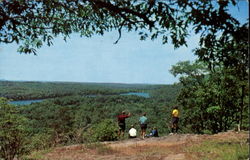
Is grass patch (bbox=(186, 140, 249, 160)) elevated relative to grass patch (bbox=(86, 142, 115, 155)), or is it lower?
elevated

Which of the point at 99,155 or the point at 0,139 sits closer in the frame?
the point at 0,139

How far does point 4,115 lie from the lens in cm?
1017

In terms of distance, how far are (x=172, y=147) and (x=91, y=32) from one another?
6.86m

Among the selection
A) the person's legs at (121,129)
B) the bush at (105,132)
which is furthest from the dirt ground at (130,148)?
the bush at (105,132)

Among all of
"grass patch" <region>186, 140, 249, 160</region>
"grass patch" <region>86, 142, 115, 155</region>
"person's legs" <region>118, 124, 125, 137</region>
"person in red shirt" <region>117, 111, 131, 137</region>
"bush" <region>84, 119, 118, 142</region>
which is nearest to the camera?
"grass patch" <region>186, 140, 249, 160</region>

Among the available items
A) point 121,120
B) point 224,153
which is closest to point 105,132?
point 121,120

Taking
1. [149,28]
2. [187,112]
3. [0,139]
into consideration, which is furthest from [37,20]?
[187,112]

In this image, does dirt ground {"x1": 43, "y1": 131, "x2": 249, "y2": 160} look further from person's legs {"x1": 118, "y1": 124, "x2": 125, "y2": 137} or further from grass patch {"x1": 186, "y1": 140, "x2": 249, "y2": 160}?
grass patch {"x1": 186, "y1": 140, "x2": 249, "y2": 160}

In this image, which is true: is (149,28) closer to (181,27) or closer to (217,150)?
(181,27)

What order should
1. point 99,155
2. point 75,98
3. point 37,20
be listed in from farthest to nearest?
1. point 75,98
2. point 99,155
3. point 37,20

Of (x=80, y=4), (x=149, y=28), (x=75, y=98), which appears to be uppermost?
(x=80, y=4)

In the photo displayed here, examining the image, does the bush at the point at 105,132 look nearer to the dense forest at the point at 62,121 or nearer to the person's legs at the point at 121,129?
the dense forest at the point at 62,121

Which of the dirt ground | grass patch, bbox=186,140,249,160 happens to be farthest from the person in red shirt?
grass patch, bbox=186,140,249,160

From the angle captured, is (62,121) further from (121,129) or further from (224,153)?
(224,153)
